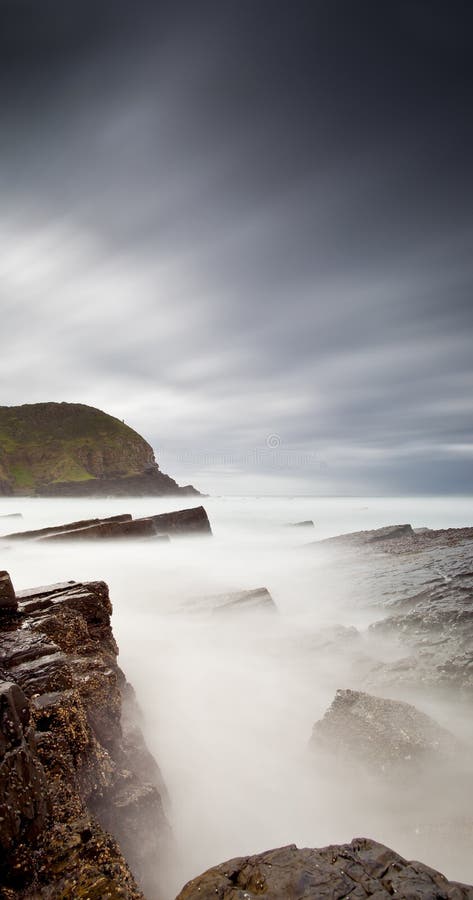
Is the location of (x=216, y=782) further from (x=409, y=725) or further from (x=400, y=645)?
(x=400, y=645)

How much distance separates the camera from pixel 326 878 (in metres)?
3.38

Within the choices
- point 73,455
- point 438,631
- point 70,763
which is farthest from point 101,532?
point 73,455

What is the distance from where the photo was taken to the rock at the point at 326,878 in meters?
3.25

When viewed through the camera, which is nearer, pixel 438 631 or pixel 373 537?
pixel 438 631

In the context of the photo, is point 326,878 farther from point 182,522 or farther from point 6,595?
point 182,522

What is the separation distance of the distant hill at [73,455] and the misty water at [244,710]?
345ft

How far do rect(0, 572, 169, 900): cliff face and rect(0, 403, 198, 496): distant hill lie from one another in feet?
376

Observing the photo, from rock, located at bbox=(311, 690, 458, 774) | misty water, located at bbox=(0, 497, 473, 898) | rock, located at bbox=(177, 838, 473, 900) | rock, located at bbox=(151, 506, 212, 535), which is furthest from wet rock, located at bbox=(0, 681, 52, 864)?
rock, located at bbox=(151, 506, 212, 535)

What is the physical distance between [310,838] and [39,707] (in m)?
4.52

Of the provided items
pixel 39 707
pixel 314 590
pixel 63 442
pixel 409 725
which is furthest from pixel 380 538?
pixel 63 442

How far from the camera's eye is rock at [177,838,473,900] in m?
3.25

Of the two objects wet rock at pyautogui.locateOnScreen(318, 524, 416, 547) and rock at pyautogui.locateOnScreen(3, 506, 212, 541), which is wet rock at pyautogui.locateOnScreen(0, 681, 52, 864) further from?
wet rock at pyautogui.locateOnScreen(318, 524, 416, 547)

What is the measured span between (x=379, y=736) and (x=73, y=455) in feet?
442

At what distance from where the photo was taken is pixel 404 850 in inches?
233
